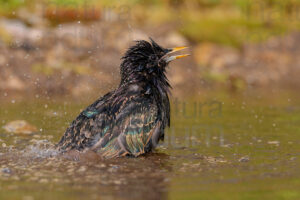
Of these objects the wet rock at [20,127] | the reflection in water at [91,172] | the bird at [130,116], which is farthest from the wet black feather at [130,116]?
the wet rock at [20,127]

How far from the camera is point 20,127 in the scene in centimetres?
1051

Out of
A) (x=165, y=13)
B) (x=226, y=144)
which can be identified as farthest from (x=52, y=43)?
(x=226, y=144)

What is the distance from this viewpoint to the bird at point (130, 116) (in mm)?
8188

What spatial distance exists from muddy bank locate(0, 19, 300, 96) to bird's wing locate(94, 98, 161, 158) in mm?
6942

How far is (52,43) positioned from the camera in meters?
17.6

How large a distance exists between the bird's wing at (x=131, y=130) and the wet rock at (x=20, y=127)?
2.82m

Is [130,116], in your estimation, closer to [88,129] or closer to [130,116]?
[130,116]

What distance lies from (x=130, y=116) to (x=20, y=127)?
3.07 m

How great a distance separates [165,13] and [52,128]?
33.7 ft

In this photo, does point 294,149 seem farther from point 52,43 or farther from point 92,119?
point 52,43

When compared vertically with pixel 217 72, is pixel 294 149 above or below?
below

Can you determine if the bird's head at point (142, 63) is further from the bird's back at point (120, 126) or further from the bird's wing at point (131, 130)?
the bird's wing at point (131, 130)

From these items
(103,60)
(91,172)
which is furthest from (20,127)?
(103,60)

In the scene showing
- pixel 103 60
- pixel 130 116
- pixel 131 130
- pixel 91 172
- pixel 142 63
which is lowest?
pixel 91 172
